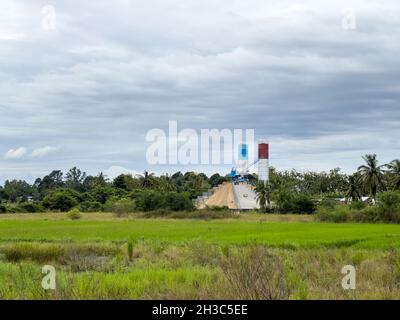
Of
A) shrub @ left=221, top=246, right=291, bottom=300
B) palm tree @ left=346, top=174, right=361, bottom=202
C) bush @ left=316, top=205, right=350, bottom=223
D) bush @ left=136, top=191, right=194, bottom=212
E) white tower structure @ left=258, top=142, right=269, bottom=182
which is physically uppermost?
white tower structure @ left=258, top=142, right=269, bottom=182

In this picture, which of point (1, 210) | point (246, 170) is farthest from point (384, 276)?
point (246, 170)

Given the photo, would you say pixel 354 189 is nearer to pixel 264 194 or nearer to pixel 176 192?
pixel 264 194

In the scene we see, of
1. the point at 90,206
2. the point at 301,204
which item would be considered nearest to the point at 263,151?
the point at 301,204

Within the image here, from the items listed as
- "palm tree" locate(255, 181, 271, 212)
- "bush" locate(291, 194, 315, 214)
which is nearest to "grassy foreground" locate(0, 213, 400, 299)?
"bush" locate(291, 194, 315, 214)

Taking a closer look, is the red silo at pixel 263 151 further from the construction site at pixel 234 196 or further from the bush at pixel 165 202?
the bush at pixel 165 202

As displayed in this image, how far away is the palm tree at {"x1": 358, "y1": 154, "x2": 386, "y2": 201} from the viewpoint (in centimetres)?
8631

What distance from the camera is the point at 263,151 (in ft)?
364

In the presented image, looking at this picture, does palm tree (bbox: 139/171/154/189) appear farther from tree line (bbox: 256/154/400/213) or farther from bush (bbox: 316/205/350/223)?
bush (bbox: 316/205/350/223)

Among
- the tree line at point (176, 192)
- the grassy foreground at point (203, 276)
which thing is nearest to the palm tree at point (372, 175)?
the tree line at point (176, 192)

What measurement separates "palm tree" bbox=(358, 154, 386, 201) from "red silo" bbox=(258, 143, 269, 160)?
24907 mm

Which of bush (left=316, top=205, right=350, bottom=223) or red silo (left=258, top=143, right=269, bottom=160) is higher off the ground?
red silo (left=258, top=143, right=269, bottom=160)

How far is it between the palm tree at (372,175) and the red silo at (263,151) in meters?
24.9
